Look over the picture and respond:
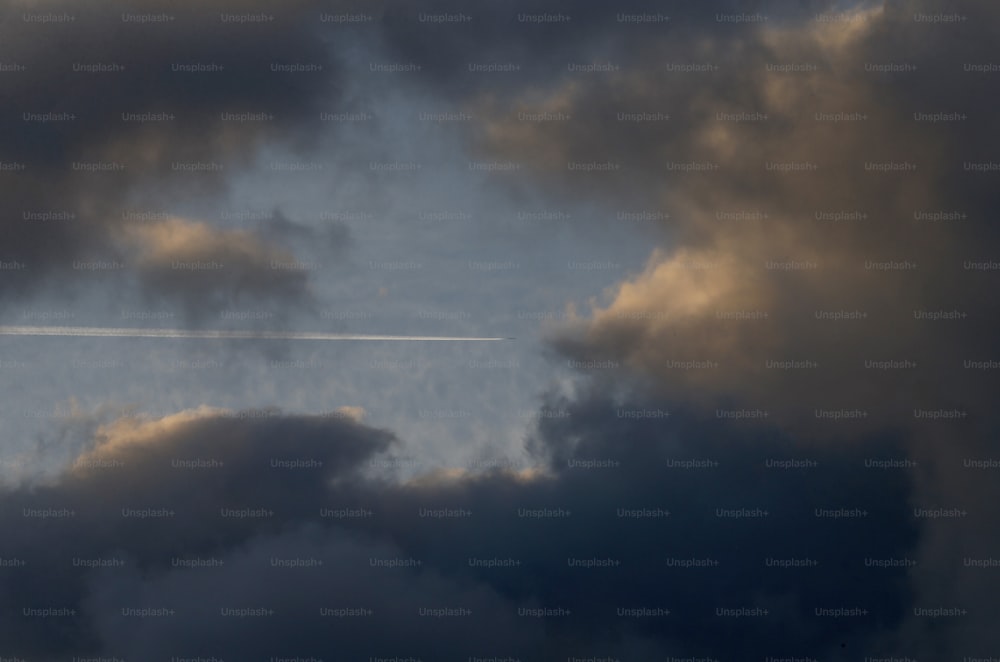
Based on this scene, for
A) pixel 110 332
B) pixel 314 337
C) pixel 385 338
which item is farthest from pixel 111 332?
pixel 385 338

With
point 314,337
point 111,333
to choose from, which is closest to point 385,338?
point 314,337

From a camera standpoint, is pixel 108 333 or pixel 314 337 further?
pixel 314 337

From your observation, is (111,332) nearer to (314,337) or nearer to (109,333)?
(109,333)

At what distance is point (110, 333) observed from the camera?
5935 inches

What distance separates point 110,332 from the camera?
151625 mm

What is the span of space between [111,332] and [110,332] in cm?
27

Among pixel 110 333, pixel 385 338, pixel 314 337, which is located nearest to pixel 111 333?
pixel 110 333

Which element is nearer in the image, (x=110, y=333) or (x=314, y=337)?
(x=110, y=333)

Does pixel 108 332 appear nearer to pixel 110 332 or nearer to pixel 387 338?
pixel 110 332

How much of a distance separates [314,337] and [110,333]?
161 feet

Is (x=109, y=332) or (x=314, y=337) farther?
(x=314, y=337)

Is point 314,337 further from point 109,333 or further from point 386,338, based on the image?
point 109,333

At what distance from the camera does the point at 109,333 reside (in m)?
150

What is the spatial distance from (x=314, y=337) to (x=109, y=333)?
49223 mm
